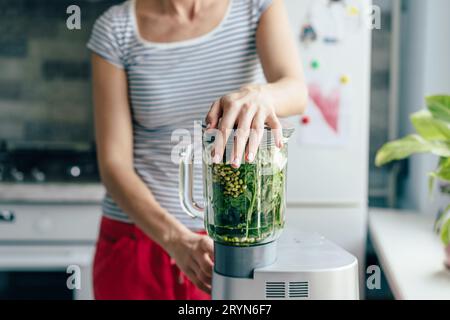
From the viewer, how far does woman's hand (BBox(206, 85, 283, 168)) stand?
0.49 metres

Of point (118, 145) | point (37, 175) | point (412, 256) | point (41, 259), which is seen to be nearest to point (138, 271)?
point (118, 145)

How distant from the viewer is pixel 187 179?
56cm

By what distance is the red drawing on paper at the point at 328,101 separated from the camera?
5.33 ft

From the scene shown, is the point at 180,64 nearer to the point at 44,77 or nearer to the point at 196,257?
the point at 196,257

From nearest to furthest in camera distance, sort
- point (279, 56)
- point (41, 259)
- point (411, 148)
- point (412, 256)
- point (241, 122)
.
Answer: point (241, 122)
point (279, 56)
point (411, 148)
point (412, 256)
point (41, 259)

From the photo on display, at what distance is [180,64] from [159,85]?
4 centimetres

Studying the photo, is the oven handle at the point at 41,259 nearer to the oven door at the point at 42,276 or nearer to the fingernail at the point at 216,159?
the oven door at the point at 42,276

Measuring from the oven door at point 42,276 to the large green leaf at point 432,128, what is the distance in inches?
36.7

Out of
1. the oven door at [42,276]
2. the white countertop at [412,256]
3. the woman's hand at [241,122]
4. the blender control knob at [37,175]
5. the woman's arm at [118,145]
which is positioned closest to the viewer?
the woman's hand at [241,122]

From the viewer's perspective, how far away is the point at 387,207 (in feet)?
5.84

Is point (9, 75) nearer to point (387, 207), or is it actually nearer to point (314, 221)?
point (314, 221)

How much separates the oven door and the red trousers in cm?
68

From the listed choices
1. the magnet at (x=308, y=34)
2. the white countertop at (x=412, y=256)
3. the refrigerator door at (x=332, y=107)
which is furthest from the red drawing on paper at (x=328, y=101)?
the white countertop at (x=412, y=256)
